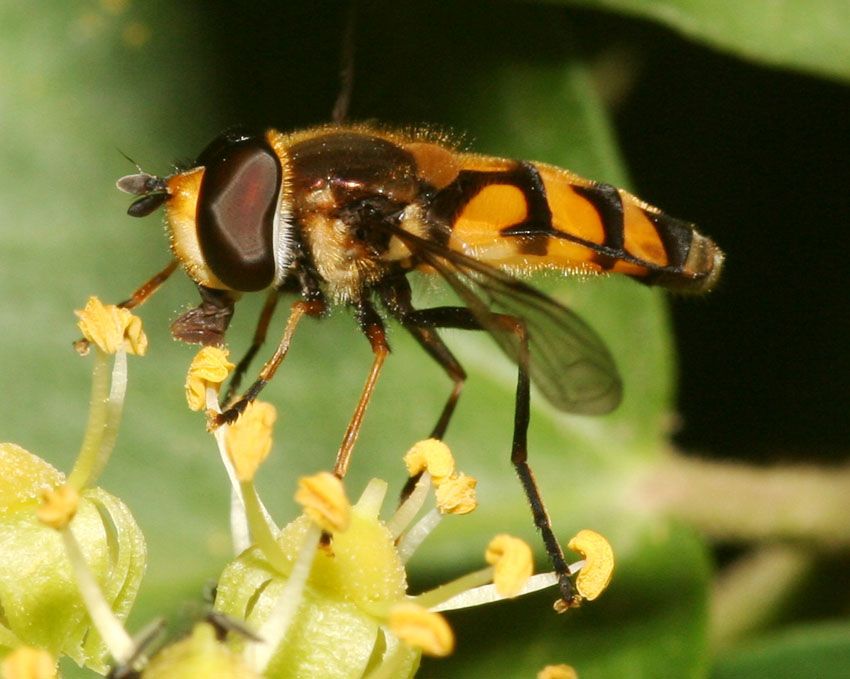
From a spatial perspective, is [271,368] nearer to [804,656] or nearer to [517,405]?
[517,405]

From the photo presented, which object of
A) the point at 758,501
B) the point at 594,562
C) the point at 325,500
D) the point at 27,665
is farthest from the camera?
the point at 758,501

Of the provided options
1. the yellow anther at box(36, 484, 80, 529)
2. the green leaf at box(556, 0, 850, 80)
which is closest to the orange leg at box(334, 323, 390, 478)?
the yellow anther at box(36, 484, 80, 529)

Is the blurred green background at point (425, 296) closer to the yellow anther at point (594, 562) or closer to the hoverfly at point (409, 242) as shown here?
the hoverfly at point (409, 242)

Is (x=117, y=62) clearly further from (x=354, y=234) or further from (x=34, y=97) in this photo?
(x=354, y=234)

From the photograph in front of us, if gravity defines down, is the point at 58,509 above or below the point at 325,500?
below

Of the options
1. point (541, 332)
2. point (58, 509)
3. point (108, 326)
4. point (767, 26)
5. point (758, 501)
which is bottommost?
point (58, 509)

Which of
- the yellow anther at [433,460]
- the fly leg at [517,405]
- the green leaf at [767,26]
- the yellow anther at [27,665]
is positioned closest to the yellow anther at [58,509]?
the yellow anther at [27,665]

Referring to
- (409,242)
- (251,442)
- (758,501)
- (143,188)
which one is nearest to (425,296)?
(409,242)
